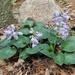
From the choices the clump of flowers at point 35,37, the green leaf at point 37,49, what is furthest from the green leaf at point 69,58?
the clump of flowers at point 35,37

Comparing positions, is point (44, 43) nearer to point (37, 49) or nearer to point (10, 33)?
point (37, 49)

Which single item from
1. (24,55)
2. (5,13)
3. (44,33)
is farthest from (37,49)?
(5,13)

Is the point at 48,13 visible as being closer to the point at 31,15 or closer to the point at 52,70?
the point at 31,15

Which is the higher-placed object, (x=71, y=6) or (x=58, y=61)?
(x=58, y=61)

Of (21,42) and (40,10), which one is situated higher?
(21,42)

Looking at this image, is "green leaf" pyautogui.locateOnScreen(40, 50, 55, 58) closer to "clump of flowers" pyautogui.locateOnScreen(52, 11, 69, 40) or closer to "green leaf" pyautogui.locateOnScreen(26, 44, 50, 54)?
"green leaf" pyautogui.locateOnScreen(26, 44, 50, 54)

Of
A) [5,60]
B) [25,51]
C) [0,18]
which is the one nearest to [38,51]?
[25,51]
